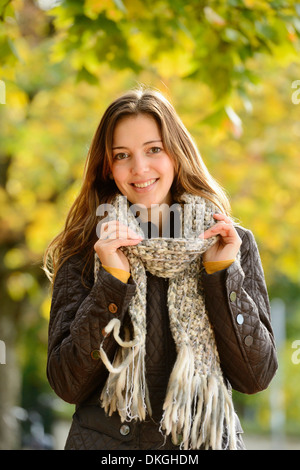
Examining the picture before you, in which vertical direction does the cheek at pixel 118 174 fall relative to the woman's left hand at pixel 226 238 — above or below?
above

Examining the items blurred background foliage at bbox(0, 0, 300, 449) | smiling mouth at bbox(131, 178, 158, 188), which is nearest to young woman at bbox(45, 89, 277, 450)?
smiling mouth at bbox(131, 178, 158, 188)

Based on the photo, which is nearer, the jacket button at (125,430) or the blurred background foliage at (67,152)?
the jacket button at (125,430)

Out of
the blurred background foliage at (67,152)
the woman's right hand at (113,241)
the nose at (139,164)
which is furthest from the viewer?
the blurred background foliage at (67,152)

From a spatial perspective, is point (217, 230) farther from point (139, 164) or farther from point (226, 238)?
point (139, 164)

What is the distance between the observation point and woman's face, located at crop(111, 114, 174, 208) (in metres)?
2.37

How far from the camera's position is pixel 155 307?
2324 millimetres

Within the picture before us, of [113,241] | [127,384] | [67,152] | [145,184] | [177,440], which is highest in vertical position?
[67,152]

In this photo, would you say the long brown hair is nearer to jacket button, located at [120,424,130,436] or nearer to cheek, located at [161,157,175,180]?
cheek, located at [161,157,175,180]

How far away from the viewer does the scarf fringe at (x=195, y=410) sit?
2.11 meters

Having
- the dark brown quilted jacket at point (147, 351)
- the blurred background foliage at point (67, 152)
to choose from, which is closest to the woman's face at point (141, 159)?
the dark brown quilted jacket at point (147, 351)

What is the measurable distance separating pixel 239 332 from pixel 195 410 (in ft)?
0.94

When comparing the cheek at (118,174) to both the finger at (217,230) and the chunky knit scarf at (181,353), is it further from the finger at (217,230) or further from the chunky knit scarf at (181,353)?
the finger at (217,230)

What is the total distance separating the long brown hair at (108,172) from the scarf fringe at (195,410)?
550mm

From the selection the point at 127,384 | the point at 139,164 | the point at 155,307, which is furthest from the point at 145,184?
the point at 127,384
